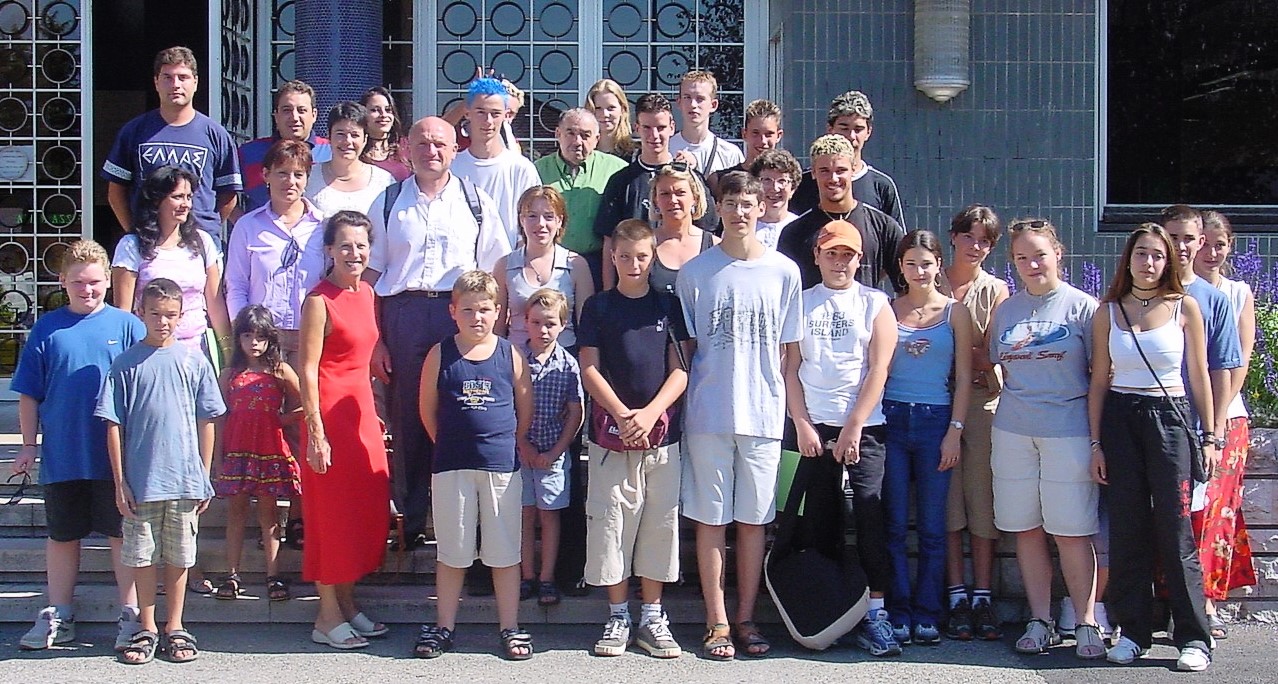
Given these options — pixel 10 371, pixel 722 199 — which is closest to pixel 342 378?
pixel 722 199

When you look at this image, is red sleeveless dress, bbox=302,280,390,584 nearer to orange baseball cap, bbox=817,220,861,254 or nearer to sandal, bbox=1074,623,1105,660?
orange baseball cap, bbox=817,220,861,254

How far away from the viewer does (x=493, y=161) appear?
594 centimetres

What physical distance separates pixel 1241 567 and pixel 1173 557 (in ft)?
2.68

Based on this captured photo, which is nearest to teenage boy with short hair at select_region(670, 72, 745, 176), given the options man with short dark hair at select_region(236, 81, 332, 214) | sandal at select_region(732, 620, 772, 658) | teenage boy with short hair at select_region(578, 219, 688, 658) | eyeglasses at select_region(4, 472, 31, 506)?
teenage boy with short hair at select_region(578, 219, 688, 658)

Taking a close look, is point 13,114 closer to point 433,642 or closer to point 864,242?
point 433,642

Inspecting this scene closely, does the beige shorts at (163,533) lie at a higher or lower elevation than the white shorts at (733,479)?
lower

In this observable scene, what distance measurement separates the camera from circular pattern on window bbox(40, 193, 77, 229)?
873 cm

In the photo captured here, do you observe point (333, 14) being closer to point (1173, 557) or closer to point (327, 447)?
point (327, 447)

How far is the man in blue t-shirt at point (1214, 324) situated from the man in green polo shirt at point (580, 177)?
239 cm

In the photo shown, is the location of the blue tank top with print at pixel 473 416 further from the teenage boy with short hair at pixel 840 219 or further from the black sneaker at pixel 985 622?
the black sneaker at pixel 985 622

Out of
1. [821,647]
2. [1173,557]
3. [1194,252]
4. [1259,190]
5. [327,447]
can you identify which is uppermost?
[1259,190]

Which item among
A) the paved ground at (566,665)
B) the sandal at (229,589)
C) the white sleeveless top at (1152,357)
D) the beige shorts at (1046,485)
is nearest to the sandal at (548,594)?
the paved ground at (566,665)

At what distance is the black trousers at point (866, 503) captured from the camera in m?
5.30

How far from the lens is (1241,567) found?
222 inches
